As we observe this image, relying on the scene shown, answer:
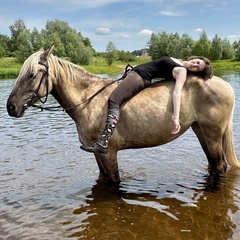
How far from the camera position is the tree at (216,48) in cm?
10112

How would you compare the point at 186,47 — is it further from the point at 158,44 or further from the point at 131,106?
the point at 131,106

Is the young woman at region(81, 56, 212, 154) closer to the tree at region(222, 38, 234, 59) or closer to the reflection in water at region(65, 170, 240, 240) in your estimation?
the reflection in water at region(65, 170, 240, 240)

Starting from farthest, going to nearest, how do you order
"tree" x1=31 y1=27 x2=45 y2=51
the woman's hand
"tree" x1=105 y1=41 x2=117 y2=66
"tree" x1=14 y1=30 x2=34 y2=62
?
1. "tree" x1=105 y1=41 x2=117 y2=66
2. "tree" x1=31 y1=27 x2=45 y2=51
3. "tree" x1=14 y1=30 x2=34 y2=62
4. the woman's hand

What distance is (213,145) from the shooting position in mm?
6203

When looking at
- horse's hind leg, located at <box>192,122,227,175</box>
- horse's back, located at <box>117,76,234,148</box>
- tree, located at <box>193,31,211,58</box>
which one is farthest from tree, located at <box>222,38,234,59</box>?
horse's back, located at <box>117,76,234,148</box>

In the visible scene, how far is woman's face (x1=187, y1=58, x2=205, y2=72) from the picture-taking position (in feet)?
18.9

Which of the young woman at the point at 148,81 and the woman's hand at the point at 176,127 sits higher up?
the young woman at the point at 148,81

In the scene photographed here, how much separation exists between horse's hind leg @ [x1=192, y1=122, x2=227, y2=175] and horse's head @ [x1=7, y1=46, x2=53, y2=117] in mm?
3106

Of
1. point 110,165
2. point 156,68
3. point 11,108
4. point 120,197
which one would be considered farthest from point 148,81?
point 11,108

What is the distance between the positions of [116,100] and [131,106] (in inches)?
14.2

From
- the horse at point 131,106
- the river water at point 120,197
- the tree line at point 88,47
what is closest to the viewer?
the river water at point 120,197

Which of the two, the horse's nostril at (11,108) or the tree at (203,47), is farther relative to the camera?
the tree at (203,47)

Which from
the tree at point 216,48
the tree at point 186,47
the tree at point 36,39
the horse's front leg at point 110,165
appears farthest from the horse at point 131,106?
the tree at point 216,48

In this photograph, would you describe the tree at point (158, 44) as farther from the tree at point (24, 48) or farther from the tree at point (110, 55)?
the tree at point (24, 48)
